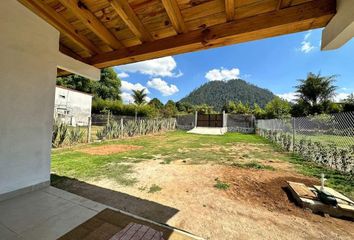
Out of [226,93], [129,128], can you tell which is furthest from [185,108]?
[226,93]

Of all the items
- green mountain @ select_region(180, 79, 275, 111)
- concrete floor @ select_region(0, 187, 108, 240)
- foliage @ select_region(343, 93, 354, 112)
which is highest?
green mountain @ select_region(180, 79, 275, 111)

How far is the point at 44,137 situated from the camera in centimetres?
273

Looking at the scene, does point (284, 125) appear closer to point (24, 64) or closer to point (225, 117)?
point (24, 64)

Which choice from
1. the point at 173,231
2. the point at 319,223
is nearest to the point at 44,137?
the point at 173,231

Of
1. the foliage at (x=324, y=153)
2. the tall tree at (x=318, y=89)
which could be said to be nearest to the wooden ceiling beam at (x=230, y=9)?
the foliage at (x=324, y=153)

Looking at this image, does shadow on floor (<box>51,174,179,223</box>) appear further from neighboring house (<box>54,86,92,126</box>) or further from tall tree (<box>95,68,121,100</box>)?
tall tree (<box>95,68,121,100</box>)

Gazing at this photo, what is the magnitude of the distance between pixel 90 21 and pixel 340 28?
2695 millimetres

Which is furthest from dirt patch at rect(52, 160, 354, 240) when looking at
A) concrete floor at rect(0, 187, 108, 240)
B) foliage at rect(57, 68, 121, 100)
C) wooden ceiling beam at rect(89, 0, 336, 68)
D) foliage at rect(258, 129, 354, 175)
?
foliage at rect(57, 68, 121, 100)

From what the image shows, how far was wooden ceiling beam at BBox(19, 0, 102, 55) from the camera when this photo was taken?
2368mm

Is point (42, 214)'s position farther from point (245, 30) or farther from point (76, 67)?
point (245, 30)

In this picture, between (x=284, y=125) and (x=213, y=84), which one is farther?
(x=213, y=84)

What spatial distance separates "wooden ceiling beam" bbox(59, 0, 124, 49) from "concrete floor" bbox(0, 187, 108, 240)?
2.32 metres

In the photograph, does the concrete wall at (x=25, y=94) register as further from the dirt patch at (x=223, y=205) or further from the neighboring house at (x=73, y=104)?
the neighboring house at (x=73, y=104)

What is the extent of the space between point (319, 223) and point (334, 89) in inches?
1240
